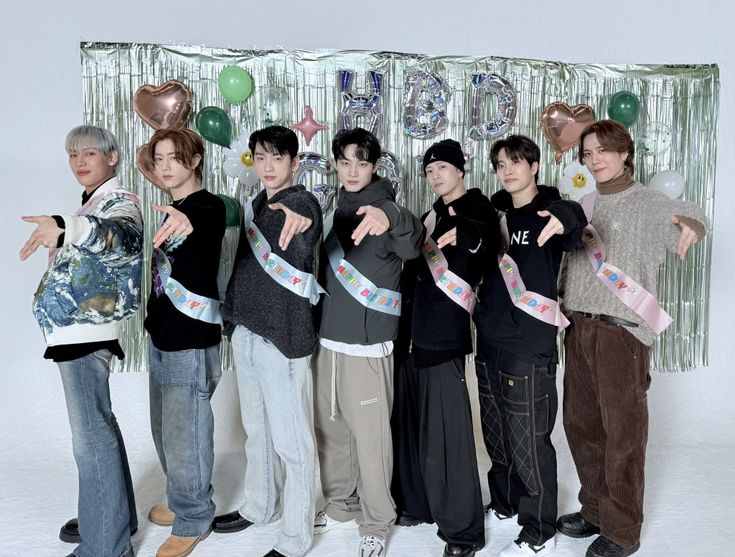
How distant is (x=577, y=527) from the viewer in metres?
2.59

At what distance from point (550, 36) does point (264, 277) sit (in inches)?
86.3

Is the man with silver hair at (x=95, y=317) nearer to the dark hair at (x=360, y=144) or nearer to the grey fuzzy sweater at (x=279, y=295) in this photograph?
the grey fuzzy sweater at (x=279, y=295)

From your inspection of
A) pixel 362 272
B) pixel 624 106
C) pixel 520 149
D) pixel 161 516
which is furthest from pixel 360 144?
pixel 624 106

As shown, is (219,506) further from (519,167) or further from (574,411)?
(519,167)

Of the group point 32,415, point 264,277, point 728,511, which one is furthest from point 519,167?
point 32,415

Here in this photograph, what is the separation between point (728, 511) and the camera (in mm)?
2834

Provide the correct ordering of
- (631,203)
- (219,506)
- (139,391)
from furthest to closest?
(139,391)
(219,506)
(631,203)

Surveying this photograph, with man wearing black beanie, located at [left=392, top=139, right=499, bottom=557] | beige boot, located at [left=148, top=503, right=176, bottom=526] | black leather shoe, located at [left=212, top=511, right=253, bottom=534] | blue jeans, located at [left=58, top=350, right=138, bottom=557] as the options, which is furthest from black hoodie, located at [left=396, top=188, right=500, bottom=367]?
beige boot, located at [left=148, top=503, right=176, bottom=526]

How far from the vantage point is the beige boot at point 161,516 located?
8.73 ft

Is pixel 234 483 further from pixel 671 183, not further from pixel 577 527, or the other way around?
pixel 671 183

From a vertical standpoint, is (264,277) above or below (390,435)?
above

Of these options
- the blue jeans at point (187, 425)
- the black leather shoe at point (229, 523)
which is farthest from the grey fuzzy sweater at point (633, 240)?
the black leather shoe at point (229, 523)

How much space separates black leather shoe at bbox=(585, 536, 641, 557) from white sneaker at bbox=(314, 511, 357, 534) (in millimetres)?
853

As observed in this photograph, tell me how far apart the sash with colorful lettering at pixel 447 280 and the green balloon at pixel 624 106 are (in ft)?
5.14
